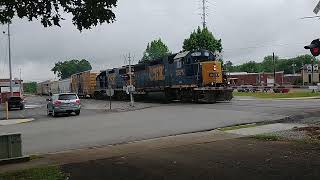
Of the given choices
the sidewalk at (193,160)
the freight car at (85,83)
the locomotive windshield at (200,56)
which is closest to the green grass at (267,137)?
the sidewalk at (193,160)

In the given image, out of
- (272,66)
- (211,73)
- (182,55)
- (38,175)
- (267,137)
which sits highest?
(272,66)

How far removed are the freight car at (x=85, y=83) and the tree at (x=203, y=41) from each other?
1913cm

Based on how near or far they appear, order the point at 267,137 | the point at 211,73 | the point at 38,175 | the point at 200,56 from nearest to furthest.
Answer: the point at 38,175 < the point at 267,137 < the point at 211,73 < the point at 200,56

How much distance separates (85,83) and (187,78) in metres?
34.6

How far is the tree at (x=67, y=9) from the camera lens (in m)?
12.2

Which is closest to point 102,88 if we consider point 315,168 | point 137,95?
point 137,95

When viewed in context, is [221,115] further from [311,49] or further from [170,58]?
[170,58]

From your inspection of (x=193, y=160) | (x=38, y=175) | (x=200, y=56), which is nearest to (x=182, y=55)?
(x=200, y=56)

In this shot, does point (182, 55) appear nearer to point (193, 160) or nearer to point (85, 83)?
point (193, 160)

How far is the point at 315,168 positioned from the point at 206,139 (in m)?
7.31

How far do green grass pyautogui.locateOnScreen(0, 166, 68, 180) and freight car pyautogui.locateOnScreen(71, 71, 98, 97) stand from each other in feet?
186

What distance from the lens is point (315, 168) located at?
9.48 m

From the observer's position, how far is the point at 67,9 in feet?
40.9

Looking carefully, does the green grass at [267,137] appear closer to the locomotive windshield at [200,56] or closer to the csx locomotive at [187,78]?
the csx locomotive at [187,78]
